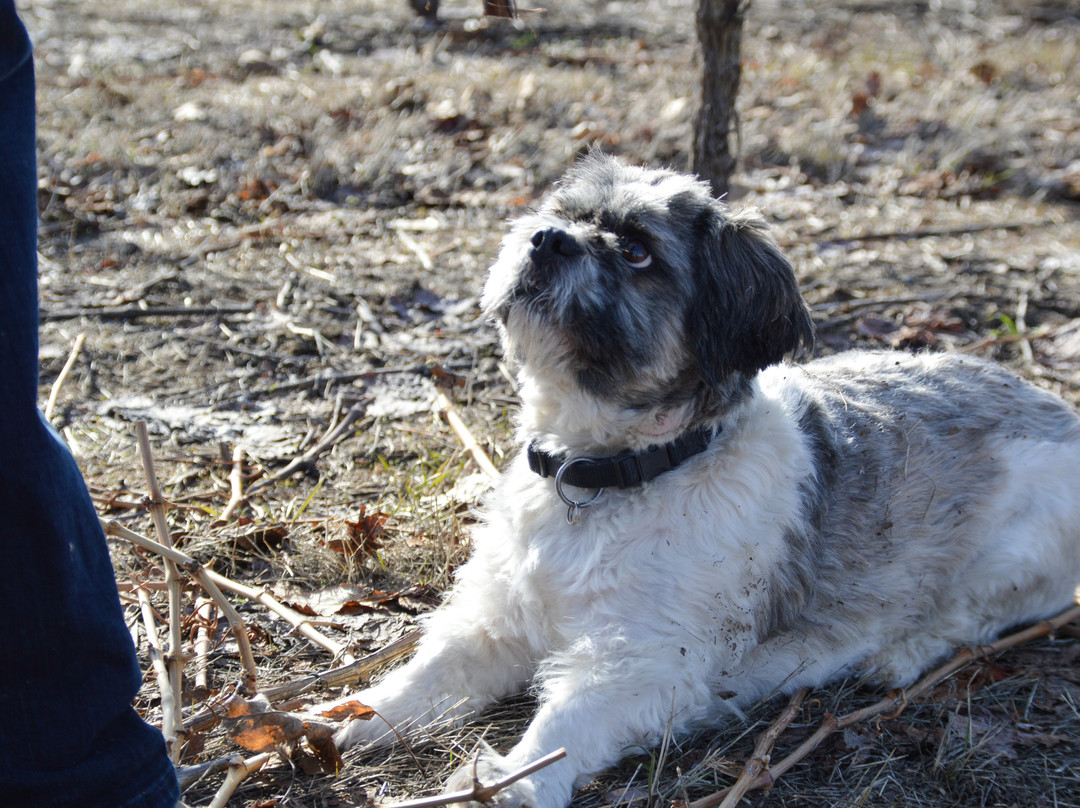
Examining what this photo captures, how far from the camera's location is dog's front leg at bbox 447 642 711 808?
8.09 feet

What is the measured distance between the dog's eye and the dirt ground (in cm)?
142

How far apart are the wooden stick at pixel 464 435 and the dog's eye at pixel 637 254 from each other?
1296 millimetres

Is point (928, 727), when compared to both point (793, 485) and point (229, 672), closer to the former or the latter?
point (793, 485)

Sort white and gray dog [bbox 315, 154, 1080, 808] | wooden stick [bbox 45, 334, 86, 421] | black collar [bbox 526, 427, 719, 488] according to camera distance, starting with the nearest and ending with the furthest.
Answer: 1. white and gray dog [bbox 315, 154, 1080, 808]
2. black collar [bbox 526, 427, 719, 488]
3. wooden stick [bbox 45, 334, 86, 421]

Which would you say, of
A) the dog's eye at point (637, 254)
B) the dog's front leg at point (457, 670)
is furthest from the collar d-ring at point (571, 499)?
the dog's eye at point (637, 254)

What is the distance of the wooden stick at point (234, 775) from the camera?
230 cm

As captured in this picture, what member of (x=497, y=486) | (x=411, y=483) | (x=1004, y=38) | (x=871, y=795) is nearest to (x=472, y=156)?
(x=411, y=483)

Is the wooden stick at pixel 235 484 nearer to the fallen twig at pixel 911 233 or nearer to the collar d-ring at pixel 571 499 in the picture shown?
the collar d-ring at pixel 571 499

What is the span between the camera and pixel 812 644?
3.12 metres

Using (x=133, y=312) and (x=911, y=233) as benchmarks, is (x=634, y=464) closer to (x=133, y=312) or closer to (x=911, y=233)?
(x=133, y=312)

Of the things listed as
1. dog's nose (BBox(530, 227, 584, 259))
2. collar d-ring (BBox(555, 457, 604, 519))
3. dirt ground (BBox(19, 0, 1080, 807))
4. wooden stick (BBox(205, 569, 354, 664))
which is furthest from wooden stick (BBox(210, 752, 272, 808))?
dog's nose (BBox(530, 227, 584, 259))

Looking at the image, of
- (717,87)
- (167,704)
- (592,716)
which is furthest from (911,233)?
(167,704)

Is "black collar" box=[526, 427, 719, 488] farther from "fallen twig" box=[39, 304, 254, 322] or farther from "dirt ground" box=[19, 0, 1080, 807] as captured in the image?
"fallen twig" box=[39, 304, 254, 322]

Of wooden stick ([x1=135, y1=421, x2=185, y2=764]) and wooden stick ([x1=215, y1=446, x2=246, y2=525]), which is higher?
wooden stick ([x1=135, y1=421, x2=185, y2=764])
